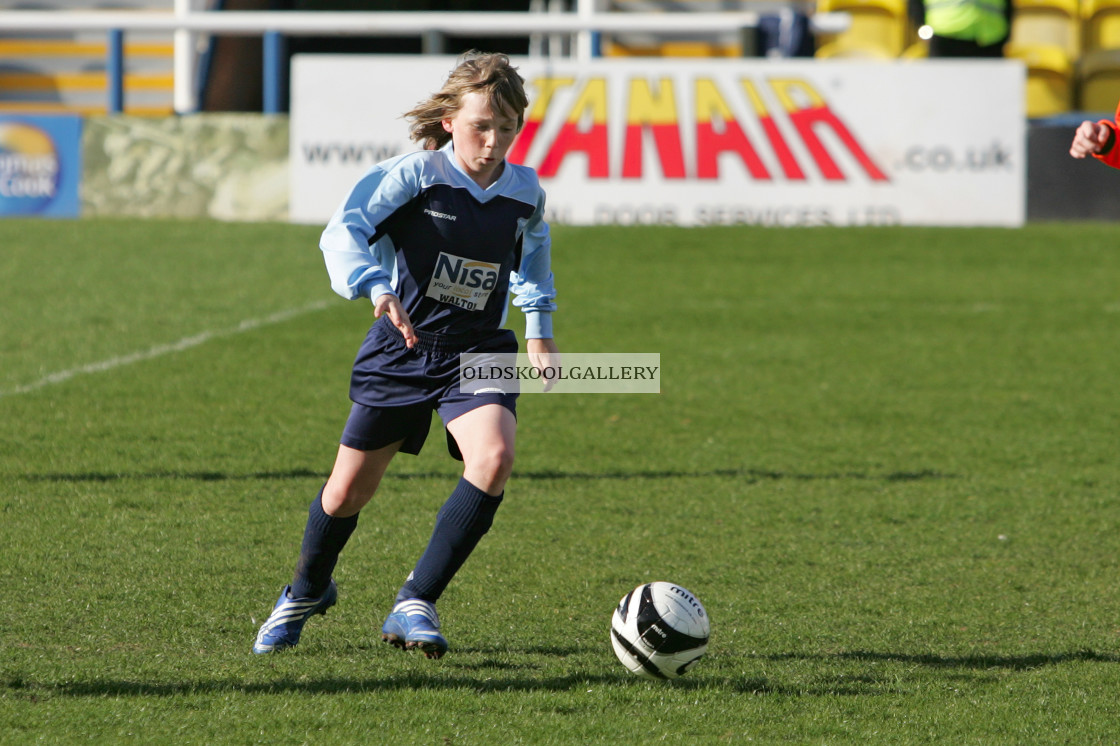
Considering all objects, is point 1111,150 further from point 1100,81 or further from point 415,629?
point 1100,81

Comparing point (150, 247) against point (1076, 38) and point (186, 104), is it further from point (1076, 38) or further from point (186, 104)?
point (1076, 38)

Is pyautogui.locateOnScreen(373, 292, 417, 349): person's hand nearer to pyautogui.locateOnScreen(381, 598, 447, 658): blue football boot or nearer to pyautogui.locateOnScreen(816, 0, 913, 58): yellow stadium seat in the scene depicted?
pyautogui.locateOnScreen(381, 598, 447, 658): blue football boot

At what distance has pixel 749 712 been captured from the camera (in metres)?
3.61

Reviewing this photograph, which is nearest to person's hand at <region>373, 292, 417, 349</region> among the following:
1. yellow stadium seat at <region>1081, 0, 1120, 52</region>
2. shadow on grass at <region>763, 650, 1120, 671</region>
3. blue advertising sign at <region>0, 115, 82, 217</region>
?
shadow on grass at <region>763, 650, 1120, 671</region>

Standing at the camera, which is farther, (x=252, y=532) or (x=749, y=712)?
(x=252, y=532)

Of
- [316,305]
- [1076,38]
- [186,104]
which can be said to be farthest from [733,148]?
[186,104]

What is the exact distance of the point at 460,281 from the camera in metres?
4.02

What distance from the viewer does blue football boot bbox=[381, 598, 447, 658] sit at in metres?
3.86

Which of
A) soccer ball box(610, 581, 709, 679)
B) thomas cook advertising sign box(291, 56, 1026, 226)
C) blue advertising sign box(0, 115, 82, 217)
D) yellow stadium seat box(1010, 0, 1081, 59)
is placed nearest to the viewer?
soccer ball box(610, 581, 709, 679)

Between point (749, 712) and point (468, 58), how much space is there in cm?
199

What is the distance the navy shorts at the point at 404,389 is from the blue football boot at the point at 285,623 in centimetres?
51

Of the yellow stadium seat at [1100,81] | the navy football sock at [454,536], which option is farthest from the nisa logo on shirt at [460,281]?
the yellow stadium seat at [1100,81]

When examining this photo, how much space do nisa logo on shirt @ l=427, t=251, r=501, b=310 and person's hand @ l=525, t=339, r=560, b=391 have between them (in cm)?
25

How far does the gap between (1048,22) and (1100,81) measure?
1.39 m
